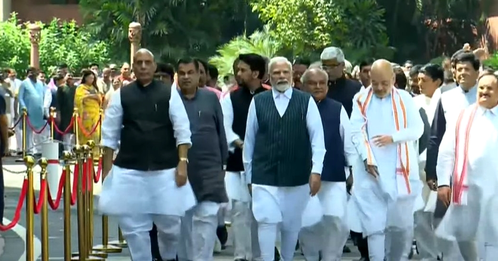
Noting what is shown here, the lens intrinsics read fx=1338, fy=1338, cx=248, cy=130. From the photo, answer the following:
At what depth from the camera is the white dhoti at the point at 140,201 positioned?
11.4 meters

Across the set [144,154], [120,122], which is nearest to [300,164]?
[144,154]

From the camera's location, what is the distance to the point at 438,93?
535 inches

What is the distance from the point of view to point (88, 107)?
960 inches

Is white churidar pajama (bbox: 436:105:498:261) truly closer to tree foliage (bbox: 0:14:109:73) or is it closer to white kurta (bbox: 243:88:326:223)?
white kurta (bbox: 243:88:326:223)

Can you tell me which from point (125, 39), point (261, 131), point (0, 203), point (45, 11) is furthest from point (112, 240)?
point (45, 11)

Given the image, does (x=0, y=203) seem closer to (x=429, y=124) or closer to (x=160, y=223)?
(x=160, y=223)

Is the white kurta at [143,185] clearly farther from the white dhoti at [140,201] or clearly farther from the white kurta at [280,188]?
the white kurta at [280,188]

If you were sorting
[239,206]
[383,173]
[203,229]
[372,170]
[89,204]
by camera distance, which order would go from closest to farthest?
[372,170] → [383,173] → [203,229] → [239,206] → [89,204]

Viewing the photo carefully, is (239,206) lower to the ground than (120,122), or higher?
lower

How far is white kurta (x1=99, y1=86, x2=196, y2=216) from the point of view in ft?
37.3

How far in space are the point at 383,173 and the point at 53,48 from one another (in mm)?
41786

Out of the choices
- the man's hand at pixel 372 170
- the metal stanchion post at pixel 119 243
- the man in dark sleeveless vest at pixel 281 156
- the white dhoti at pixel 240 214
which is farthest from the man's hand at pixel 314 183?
the metal stanchion post at pixel 119 243

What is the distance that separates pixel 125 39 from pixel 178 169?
4132 cm

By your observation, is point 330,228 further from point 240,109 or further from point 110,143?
point 110,143
